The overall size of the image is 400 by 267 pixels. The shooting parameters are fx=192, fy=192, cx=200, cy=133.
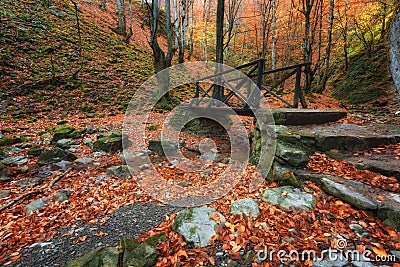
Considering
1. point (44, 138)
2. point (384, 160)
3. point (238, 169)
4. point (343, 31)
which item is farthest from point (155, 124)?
point (343, 31)

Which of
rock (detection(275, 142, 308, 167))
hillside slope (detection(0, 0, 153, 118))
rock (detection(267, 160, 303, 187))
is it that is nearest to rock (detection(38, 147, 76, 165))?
hillside slope (detection(0, 0, 153, 118))

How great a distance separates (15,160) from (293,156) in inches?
→ 252

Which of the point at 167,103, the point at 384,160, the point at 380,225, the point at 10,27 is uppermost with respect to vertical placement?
the point at 10,27

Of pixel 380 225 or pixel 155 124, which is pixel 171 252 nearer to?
pixel 380 225

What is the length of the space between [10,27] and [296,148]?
1625 centimetres

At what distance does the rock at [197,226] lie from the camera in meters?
2.16

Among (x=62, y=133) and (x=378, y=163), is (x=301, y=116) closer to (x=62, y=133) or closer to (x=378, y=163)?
(x=378, y=163)

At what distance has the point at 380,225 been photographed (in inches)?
76.6

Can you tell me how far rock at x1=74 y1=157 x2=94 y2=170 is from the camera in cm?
478

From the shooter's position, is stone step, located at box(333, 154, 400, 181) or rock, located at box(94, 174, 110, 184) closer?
stone step, located at box(333, 154, 400, 181)

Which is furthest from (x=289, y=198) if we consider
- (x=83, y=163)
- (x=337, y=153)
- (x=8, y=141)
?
(x=8, y=141)

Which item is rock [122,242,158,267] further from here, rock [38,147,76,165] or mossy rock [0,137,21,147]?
mossy rock [0,137,21,147]

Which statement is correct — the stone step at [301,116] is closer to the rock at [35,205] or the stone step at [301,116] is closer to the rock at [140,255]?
the rock at [140,255]

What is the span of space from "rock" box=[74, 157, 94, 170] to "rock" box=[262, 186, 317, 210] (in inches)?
169
